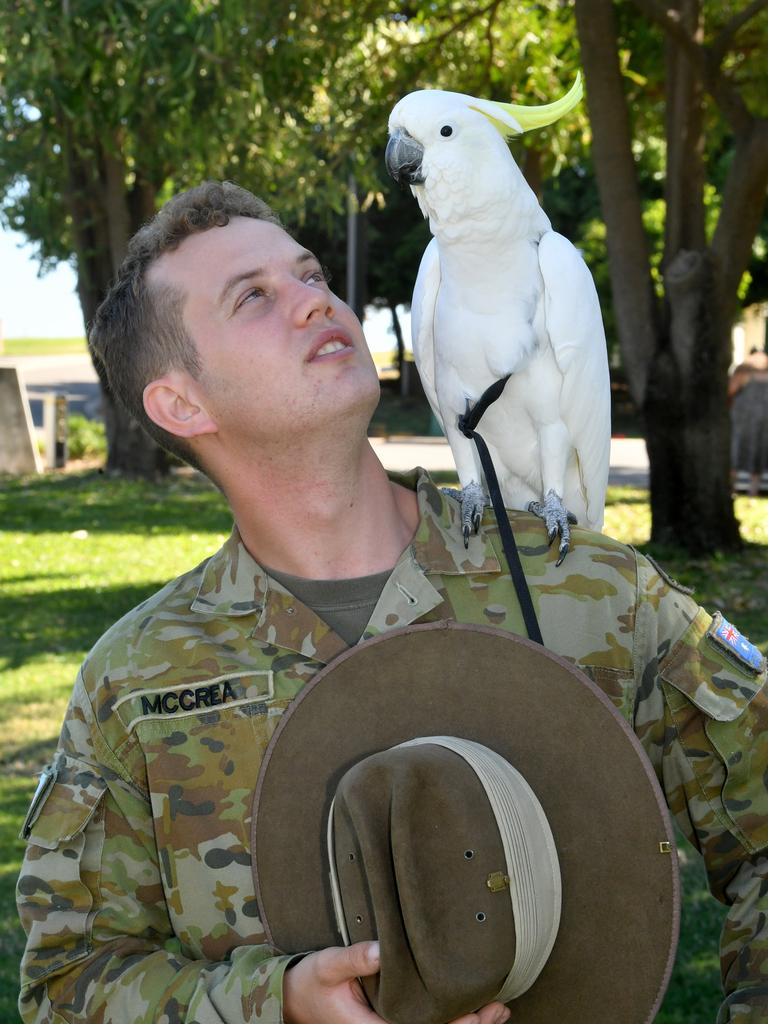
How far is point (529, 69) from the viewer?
7812 millimetres

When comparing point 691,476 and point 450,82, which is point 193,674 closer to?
point 691,476

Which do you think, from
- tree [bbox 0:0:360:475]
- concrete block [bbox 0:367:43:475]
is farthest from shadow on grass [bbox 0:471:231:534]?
tree [bbox 0:0:360:475]

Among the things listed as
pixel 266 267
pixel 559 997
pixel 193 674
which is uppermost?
Answer: pixel 266 267

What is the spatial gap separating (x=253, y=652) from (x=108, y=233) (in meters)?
11.0

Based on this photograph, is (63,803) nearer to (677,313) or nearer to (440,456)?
(677,313)

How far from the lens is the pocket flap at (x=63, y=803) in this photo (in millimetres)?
1482

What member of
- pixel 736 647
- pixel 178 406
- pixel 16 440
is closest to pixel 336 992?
pixel 736 647

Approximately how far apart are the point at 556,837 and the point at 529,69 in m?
7.33

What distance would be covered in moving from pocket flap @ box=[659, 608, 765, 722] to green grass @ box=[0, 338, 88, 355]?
40.2 m

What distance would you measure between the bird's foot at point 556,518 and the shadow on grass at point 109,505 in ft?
25.0

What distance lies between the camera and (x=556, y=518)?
1733mm

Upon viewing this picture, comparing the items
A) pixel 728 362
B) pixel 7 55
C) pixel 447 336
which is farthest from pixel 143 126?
pixel 447 336

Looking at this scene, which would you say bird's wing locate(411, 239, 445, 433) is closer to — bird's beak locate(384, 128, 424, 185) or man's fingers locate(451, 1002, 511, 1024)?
bird's beak locate(384, 128, 424, 185)

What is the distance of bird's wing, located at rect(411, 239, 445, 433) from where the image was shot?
2.02 meters
